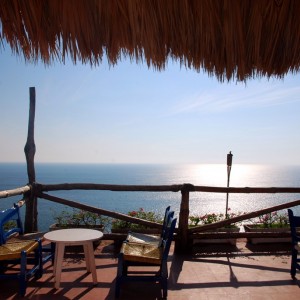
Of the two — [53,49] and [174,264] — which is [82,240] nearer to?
[174,264]

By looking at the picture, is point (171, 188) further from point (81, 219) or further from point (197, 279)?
point (81, 219)

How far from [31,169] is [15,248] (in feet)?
5.74

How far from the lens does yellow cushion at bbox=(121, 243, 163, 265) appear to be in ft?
8.73

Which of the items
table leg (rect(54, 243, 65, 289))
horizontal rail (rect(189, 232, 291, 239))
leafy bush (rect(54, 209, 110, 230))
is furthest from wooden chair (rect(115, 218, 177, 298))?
leafy bush (rect(54, 209, 110, 230))

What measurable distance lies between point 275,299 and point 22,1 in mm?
2883

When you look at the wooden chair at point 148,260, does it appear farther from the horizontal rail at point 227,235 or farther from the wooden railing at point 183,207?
the horizontal rail at point 227,235

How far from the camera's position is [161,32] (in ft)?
6.57

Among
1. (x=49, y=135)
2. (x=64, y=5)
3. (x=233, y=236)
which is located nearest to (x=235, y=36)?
(x=64, y=5)

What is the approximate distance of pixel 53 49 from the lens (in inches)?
81.2

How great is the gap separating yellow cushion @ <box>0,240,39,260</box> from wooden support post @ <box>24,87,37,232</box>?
1306 mm

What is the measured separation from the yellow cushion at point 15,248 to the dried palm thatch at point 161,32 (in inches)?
64.0

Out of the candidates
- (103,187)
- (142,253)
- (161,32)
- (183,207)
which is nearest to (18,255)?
(142,253)

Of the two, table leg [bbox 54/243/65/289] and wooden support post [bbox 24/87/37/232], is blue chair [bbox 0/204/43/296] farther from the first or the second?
wooden support post [bbox 24/87/37/232]

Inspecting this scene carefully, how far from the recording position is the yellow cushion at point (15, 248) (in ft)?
8.70
